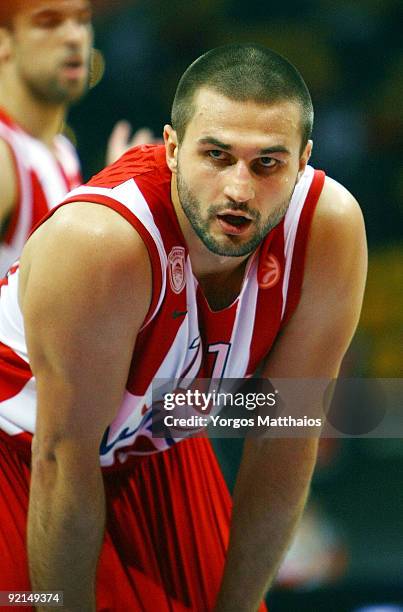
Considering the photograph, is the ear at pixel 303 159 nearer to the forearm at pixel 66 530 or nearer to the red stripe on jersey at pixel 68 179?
the forearm at pixel 66 530

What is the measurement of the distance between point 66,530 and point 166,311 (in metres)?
0.43

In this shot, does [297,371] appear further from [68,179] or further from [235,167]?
[68,179]

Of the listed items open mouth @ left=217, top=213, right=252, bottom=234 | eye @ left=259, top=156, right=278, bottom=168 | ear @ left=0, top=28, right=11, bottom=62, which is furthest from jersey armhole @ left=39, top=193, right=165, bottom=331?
ear @ left=0, top=28, right=11, bottom=62

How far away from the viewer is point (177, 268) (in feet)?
5.36

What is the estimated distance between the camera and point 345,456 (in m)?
3.08

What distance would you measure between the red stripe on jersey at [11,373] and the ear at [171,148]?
0.48 metres

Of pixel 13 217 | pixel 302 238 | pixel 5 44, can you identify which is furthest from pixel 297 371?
pixel 5 44

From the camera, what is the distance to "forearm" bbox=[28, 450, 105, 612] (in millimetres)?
1685

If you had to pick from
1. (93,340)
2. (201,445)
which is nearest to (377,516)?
(201,445)

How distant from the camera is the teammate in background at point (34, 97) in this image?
9.30 ft

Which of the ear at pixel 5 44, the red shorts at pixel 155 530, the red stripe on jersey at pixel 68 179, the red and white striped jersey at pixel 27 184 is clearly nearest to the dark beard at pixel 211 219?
the red shorts at pixel 155 530

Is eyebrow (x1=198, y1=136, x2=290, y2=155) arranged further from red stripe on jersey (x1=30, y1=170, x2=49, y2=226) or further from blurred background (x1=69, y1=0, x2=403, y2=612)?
blurred background (x1=69, y1=0, x2=403, y2=612)

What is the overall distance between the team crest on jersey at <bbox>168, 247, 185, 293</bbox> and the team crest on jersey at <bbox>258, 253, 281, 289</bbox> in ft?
0.55

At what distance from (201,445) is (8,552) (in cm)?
55
